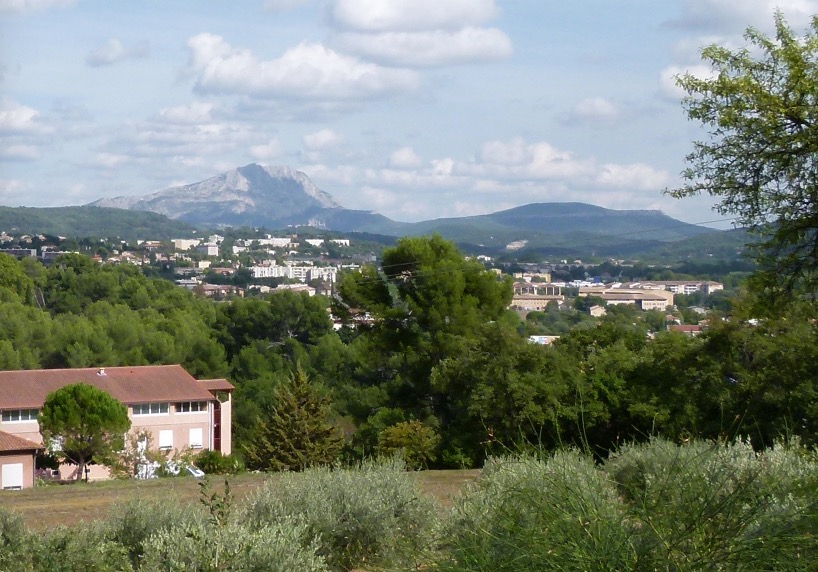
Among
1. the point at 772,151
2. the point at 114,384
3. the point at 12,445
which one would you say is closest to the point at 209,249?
the point at 114,384

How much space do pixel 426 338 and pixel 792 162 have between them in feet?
68.8

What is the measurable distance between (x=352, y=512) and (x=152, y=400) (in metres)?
35.8

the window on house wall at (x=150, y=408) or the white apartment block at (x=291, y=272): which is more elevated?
the white apartment block at (x=291, y=272)

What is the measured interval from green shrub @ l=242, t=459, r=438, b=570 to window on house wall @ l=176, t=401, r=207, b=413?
3557 centimetres

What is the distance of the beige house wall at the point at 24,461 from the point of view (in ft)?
80.3

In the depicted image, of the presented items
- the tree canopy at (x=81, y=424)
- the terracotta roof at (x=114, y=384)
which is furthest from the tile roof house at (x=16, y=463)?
the terracotta roof at (x=114, y=384)

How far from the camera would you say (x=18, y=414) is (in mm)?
39594

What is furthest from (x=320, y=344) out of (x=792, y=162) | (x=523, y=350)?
(x=792, y=162)

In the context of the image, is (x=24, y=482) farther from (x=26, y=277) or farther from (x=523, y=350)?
(x=26, y=277)

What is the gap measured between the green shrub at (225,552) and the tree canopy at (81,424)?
85.4 feet

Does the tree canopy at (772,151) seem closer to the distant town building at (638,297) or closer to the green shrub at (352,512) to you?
the green shrub at (352,512)

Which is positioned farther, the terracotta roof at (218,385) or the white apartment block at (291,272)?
the white apartment block at (291,272)

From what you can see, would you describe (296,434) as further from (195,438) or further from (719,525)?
(719,525)

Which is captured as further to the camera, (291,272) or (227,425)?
(291,272)
